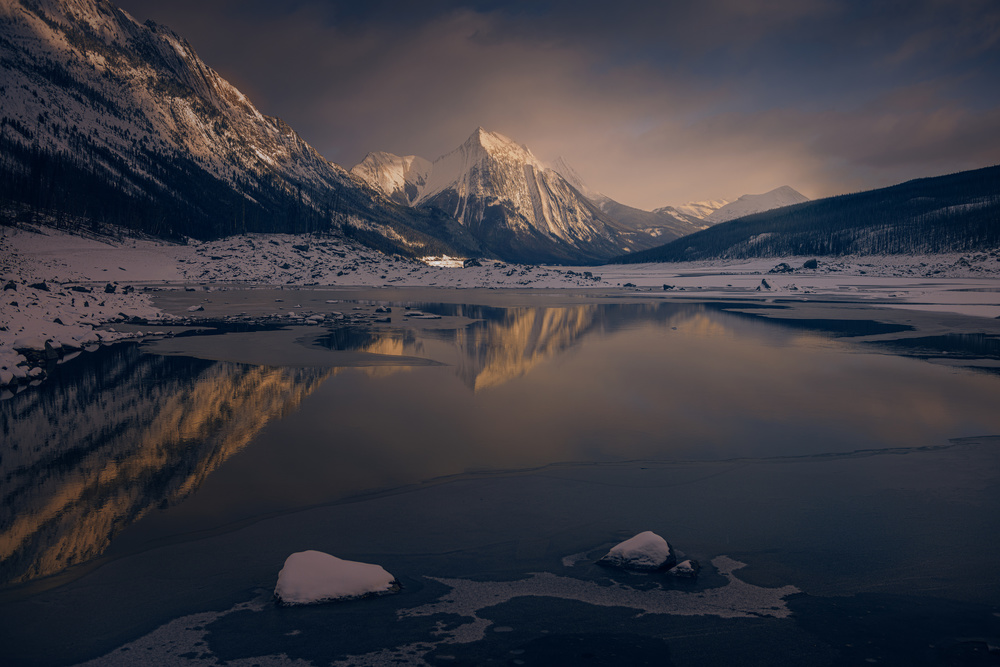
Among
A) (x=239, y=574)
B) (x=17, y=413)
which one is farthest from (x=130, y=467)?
(x=17, y=413)

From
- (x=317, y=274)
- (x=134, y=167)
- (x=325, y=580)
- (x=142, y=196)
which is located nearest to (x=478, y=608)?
(x=325, y=580)

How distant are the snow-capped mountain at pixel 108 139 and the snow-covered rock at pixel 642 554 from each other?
12545cm

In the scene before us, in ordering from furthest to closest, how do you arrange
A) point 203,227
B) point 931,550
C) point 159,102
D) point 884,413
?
1. point 159,102
2. point 203,227
3. point 884,413
4. point 931,550

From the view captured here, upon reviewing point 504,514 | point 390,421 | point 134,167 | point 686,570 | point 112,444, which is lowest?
point 686,570

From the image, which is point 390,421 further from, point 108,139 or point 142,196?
point 108,139

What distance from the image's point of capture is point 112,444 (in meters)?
12.0

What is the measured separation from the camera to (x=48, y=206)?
107938mm

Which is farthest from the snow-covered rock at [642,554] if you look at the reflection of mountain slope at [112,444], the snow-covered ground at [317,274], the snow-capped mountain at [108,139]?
the snow-capped mountain at [108,139]

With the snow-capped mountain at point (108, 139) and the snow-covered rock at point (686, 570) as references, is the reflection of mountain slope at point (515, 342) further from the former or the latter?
the snow-capped mountain at point (108, 139)

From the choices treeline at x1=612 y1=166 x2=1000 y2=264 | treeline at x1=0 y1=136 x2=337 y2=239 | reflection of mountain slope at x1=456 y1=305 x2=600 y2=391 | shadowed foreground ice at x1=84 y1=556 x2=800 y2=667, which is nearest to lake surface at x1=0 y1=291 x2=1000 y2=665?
shadowed foreground ice at x1=84 y1=556 x2=800 y2=667

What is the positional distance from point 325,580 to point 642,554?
161 inches

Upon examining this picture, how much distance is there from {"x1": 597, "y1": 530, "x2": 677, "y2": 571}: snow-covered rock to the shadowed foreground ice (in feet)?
1.29

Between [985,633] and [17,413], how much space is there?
19657 mm

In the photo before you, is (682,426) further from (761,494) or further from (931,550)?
(931,550)
